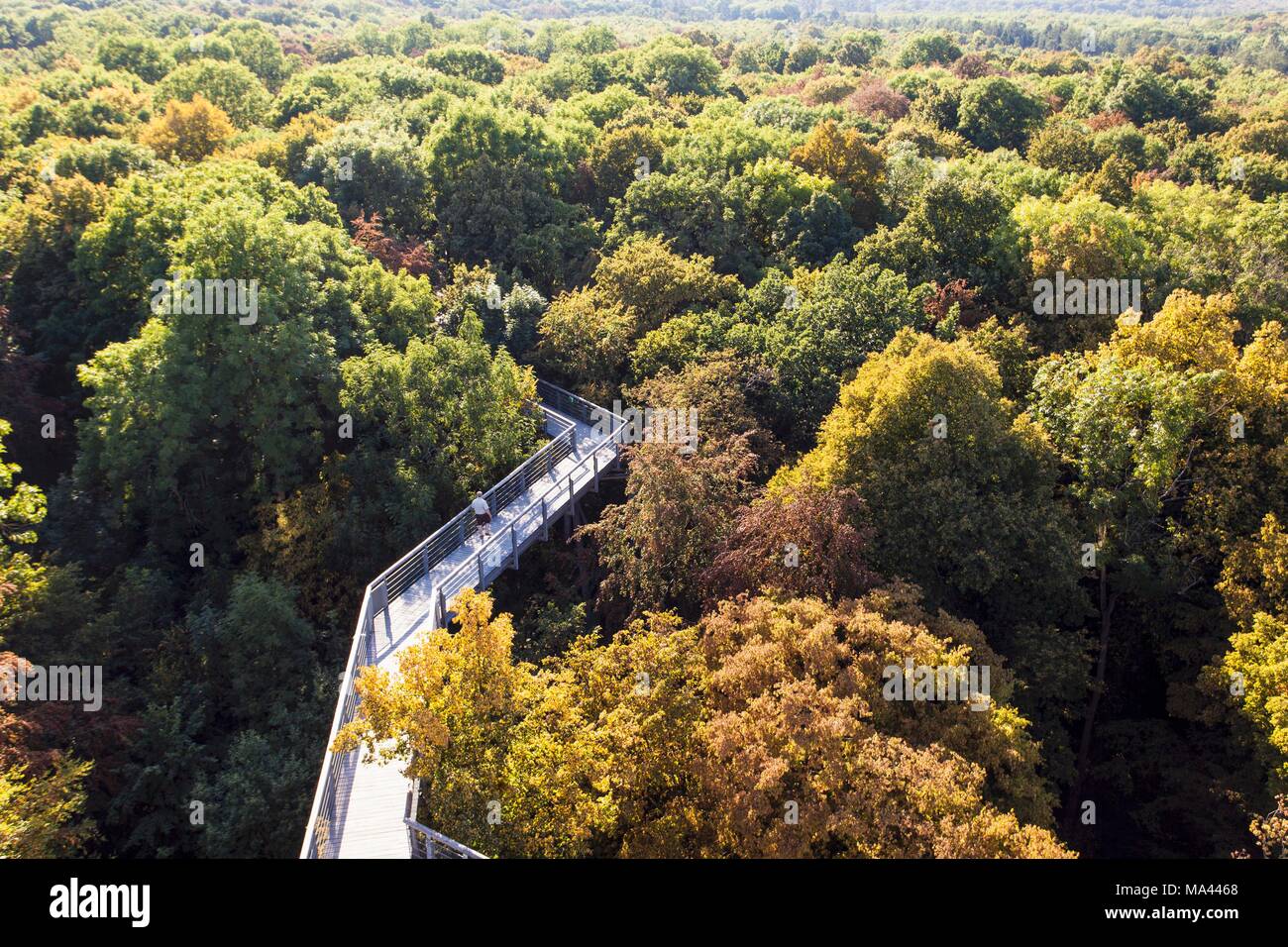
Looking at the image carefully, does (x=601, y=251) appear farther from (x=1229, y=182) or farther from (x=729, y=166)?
(x=1229, y=182)

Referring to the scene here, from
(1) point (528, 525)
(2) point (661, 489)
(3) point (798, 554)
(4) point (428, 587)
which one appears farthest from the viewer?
(1) point (528, 525)

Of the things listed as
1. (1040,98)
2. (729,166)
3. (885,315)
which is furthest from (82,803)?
(1040,98)

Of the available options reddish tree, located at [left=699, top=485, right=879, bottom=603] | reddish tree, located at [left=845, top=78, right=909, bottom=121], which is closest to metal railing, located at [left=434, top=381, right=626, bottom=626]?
reddish tree, located at [left=699, top=485, right=879, bottom=603]

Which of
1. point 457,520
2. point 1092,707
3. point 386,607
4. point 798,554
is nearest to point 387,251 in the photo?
point 457,520

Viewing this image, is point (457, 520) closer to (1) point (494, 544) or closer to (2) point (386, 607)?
(1) point (494, 544)

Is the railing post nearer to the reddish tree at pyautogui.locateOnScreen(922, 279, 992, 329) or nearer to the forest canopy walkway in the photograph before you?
the forest canopy walkway

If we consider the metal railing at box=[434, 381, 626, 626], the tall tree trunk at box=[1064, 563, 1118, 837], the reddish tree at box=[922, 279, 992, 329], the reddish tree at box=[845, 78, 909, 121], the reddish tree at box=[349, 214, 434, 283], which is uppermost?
the reddish tree at box=[845, 78, 909, 121]
